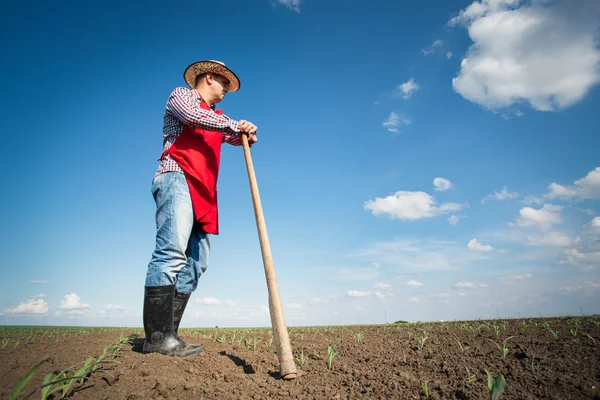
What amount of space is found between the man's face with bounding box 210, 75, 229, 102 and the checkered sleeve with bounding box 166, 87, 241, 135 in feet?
2.04

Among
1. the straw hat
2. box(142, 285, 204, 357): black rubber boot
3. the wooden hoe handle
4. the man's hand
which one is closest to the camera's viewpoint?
the wooden hoe handle

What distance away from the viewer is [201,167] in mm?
3318

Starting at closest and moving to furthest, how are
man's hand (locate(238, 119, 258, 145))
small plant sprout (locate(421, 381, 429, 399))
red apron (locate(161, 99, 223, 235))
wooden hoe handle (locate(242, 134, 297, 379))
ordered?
small plant sprout (locate(421, 381, 429, 399)) → wooden hoe handle (locate(242, 134, 297, 379)) → man's hand (locate(238, 119, 258, 145)) → red apron (locate(161, 99, 223, 235))

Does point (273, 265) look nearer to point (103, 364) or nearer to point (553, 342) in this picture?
point (103, 364)

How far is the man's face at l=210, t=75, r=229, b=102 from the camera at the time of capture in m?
3.80

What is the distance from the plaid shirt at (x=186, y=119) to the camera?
3123 millimetres

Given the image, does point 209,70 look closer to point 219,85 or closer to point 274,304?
point 219,85

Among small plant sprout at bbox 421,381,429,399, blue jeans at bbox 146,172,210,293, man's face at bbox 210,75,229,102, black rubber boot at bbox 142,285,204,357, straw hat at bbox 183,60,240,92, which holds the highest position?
straw hat at bbox 183,60,240,92

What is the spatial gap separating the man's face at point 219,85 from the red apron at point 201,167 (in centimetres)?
30

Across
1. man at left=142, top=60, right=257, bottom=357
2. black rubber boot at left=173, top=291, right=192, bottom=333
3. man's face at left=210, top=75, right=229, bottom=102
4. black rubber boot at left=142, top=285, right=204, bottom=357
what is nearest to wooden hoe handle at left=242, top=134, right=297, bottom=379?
man at left=142, top=60, right=257, bottom=357

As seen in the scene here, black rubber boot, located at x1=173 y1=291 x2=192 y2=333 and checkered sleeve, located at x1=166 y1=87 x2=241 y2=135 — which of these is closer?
checkered sleeve, located at x1=166 y1=87 x2=241 y2=135

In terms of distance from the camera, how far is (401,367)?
8.32ft

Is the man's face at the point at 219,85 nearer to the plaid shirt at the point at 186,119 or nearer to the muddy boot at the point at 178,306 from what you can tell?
the plaid shirt at the point at 186,119

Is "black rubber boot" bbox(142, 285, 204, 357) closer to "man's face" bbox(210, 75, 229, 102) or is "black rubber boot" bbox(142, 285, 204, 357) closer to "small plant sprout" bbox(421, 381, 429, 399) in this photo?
"small plant sprout" bbox(421, 381, 429, 399)
